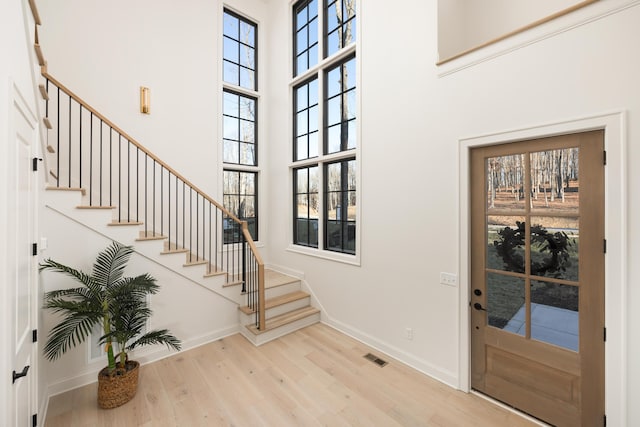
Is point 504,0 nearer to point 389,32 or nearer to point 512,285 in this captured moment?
point 389,32

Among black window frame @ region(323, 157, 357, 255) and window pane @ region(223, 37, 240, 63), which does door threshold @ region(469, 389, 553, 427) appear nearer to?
black window frame @ region(323, 157, 357, 255)

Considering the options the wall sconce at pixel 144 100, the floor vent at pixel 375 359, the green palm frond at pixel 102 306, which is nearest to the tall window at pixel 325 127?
the floor vent at pixel 375 359

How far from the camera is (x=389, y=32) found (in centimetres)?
317

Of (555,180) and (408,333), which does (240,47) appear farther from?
(408,333)

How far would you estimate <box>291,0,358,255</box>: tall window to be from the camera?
3941 mm

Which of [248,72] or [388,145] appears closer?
[388,145]

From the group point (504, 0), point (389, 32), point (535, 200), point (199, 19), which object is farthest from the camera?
point (199, 19)

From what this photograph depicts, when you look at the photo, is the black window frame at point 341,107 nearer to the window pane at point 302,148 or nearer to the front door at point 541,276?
the window pane at point 302,148

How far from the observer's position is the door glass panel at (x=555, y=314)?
2.09 meters

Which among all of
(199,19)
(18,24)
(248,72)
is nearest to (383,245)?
(18,24)

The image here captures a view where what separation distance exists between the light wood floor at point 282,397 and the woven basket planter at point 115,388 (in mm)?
69

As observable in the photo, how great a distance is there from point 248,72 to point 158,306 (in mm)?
4277

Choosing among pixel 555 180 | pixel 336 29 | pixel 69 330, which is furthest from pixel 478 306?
pixel 336 29

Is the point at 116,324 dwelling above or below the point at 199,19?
below
